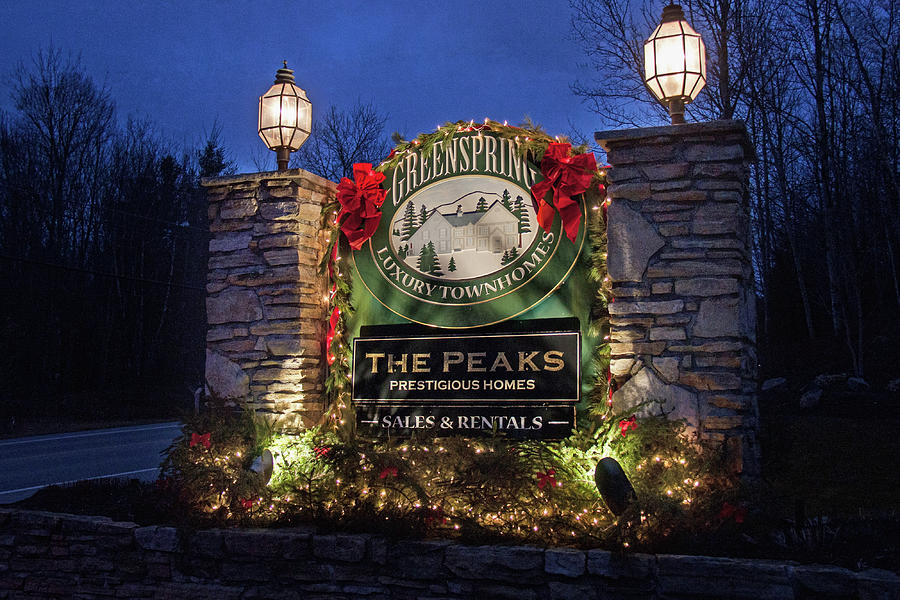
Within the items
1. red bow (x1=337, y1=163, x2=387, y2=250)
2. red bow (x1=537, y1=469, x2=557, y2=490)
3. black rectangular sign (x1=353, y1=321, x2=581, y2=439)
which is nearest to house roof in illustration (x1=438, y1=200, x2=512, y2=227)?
red bow (x1=337, y1=163, x2=387, y2=250)

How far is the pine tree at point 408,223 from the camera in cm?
529

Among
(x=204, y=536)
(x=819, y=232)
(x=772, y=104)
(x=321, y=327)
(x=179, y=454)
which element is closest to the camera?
(x=204, y=536)

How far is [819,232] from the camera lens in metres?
13.2

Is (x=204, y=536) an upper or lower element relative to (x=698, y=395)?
lower

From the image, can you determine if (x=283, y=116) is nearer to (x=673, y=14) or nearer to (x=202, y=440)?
(x=202, y=440)

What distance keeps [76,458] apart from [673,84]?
10597mm

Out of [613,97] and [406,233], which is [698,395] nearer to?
[406,233]

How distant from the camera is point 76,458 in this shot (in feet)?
37.1

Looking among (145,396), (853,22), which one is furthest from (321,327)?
(145,396)

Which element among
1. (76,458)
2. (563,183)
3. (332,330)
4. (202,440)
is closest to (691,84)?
(563,183)

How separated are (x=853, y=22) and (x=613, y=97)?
4376 millimetres

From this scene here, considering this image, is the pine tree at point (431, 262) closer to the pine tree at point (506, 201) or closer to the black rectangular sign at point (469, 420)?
the pine tree at point (506, 201)

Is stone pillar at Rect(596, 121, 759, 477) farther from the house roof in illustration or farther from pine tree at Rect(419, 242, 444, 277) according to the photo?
pine tree at Rect(419, 242, 444, 277)

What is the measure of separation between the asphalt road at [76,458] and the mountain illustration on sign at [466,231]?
457 cm
